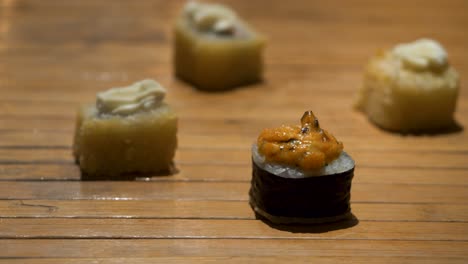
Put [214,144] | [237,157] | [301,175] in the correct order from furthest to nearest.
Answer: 1. [214,144]
2. [237,157]
3. [301,175]

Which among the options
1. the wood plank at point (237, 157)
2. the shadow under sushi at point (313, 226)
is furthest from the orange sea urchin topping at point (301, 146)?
the wood plank at point (237, 157)

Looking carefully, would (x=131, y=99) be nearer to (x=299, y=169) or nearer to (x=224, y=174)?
(x=224, y=174)

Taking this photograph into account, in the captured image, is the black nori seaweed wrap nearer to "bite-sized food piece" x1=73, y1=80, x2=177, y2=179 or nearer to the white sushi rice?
the white sushi rice

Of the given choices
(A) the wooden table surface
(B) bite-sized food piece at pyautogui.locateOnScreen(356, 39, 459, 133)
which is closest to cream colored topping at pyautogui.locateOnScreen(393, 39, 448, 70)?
(B) bite-sized food piece at pyautogui.locateOnScreen(356, 39, 459, 133)

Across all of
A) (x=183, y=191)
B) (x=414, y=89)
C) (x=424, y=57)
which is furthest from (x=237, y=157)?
(x=424, y=57)

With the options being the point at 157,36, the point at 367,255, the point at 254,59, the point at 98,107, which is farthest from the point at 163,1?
the point at 367,255

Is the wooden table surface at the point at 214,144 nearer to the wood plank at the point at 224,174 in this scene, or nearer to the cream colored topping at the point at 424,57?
the wood plank at the point at 224,174

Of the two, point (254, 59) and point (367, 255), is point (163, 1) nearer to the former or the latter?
point (254, 59)
